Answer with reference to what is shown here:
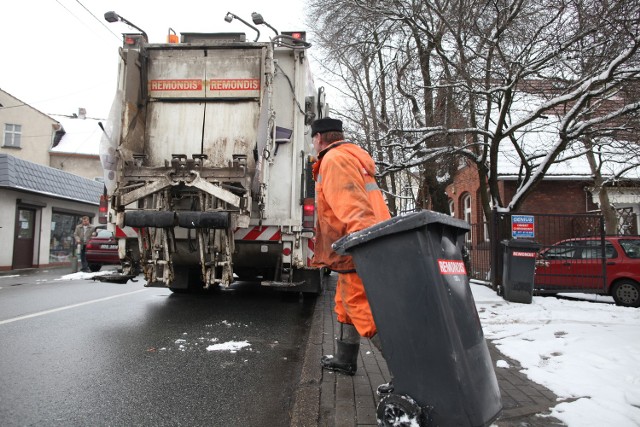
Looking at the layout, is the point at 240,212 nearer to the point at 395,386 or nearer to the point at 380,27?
the point at 395,386

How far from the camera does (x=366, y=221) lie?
2582 millimetres

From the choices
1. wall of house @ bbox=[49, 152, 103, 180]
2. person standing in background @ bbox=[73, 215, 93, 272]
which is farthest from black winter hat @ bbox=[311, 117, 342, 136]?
wall of house @ bbox=[49, 152, 103, 180]

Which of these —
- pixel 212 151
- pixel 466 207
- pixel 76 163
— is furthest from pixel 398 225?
pixel 76 163

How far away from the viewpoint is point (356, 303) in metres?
2.81

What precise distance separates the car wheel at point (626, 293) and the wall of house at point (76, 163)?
101 ft

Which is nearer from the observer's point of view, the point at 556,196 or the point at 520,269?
the point at 520,269

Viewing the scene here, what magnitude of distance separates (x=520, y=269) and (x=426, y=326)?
21.6 feet

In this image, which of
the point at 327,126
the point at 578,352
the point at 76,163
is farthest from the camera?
the point at 76,163

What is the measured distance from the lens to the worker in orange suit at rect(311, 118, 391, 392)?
2670 mm

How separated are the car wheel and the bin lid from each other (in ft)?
27.4

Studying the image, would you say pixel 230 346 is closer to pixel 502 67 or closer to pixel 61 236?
pixel 502 67

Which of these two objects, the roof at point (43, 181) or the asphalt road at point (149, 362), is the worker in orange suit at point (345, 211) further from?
the roof at point (43, 181)

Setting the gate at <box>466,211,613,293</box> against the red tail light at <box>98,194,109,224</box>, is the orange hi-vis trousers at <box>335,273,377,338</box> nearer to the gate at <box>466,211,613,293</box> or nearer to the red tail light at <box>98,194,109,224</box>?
the red tail light at <box>98,194,109,224</box>

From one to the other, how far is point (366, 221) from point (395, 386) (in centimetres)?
90
